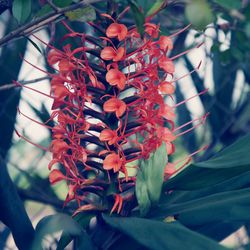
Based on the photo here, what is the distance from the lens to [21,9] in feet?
2.35

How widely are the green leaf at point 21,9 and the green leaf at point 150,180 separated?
0.24 metres

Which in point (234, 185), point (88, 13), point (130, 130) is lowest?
point (234, 185)

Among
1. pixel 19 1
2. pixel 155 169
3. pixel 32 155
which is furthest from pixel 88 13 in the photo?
pixel 32 155

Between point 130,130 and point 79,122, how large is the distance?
7cm

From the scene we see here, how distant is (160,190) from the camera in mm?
714

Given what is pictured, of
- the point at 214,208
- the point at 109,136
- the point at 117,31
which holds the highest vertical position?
the point at 117,31

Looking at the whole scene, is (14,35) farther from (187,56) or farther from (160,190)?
(187,56)

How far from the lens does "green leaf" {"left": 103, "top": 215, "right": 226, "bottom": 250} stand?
58cm

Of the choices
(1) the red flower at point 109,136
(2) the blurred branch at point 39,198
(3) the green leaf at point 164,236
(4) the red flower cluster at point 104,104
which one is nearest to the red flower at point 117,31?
(4) the red flower cluster at point 104,104

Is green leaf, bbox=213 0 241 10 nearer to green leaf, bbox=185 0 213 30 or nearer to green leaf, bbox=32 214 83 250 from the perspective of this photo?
green leaf, bbox=185 0 213 30

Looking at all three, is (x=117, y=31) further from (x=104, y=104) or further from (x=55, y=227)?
(x=55, y=227)

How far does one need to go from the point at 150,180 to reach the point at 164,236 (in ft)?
0.36

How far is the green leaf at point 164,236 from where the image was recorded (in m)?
0.58

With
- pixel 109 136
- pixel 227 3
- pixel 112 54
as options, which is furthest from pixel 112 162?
pixel 227 3
